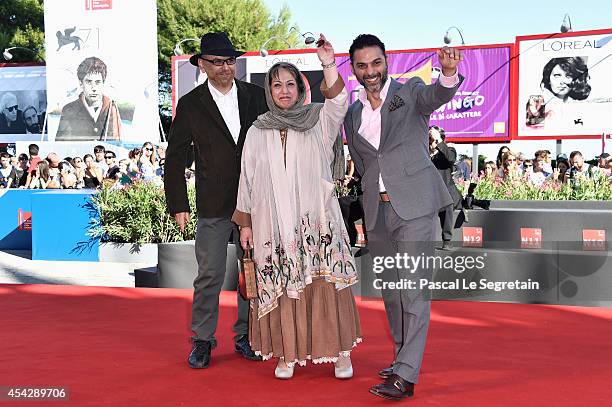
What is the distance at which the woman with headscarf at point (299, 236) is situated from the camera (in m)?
4.05

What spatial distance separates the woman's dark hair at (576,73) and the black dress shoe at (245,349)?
19008 millimetres

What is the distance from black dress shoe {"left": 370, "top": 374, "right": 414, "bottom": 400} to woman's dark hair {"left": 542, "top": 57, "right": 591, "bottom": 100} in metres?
19.6

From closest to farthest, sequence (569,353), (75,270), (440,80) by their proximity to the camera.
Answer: (440,80) → (569,353) → (75,270)

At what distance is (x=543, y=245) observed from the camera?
27.2 ft

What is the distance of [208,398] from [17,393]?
966 mm

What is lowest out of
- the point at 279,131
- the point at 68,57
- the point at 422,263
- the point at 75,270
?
the point at 75,270

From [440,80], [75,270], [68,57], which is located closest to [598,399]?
[440,80]

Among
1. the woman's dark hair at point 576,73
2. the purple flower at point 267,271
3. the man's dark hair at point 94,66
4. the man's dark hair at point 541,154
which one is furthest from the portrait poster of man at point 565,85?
the purple flower at point 267,271

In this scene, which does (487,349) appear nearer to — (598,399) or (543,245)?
(598,399)

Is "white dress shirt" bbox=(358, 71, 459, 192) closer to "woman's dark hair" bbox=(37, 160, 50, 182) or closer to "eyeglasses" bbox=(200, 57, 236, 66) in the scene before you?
"eyeglasses" bbox=(200, 57, 236, 66)

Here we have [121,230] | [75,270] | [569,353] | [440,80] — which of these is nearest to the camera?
[440,80]

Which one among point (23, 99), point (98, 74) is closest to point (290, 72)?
point (98, 74)

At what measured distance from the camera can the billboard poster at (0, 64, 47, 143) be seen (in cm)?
3544

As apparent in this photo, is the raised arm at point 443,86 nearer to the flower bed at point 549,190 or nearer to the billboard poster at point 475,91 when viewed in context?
the flower bed at point 549,190
